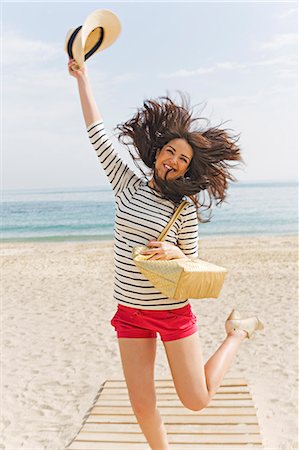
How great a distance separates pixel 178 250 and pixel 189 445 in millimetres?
2154

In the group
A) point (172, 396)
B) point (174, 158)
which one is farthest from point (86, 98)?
point (172, 396)

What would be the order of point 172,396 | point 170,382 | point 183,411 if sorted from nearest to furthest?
1. point 183,411
2. point 172,396
3. point 170,382

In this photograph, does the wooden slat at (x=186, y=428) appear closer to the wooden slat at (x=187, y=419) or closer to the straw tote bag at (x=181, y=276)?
the wooden slat at (x=187, y=419)

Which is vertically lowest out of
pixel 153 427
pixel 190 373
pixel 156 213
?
pixel 153 427

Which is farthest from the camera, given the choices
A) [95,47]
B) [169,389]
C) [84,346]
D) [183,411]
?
[84,346]

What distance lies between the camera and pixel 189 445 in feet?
14.8

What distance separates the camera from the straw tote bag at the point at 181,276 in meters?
2.88

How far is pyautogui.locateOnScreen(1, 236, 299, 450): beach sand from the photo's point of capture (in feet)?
18.0

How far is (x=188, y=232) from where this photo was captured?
3203mm

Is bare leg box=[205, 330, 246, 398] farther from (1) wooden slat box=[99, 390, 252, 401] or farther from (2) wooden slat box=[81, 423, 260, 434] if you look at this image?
(1) wooden slat box=[99, 390, 252, 401]

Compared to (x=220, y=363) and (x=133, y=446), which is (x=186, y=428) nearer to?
(x=133, y=446)

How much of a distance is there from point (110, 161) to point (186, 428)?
2586 mm

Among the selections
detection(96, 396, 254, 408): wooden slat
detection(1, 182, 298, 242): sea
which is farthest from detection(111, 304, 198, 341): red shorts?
detection(1, 182, 298, 242): sea

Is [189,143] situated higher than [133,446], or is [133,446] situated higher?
[189,143]
